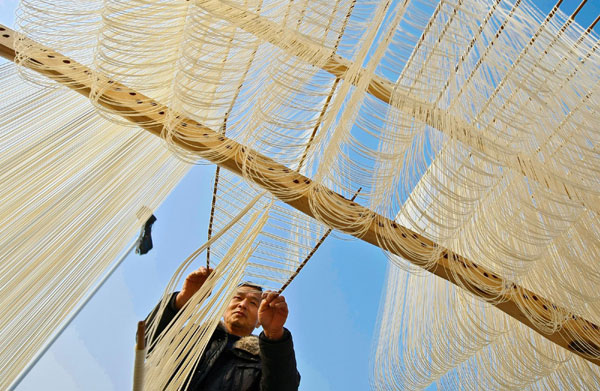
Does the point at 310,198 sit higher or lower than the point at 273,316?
higher

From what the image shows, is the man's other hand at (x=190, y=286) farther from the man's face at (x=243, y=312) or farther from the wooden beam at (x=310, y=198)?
the wooden beam at (x=310, y=198)

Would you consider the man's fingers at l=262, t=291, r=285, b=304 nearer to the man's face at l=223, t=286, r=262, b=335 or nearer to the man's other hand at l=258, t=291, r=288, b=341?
the man's other hand at l=258, t=291, r=288, b=341

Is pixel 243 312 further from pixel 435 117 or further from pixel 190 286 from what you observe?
pixel 435 117

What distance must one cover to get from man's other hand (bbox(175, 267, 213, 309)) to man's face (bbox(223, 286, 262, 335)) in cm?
17

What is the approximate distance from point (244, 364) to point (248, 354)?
0.05 metres

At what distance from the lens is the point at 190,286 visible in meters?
1.95

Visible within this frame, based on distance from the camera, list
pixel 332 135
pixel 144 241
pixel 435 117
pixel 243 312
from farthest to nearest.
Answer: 1. pixel 144 241
2. pixel 243 312
3. pixel 435 117
4. pixel 332 135

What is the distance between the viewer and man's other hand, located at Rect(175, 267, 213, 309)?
1.92 meters

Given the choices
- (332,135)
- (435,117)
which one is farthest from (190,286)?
(435,117)

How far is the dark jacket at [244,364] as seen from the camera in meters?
1.71

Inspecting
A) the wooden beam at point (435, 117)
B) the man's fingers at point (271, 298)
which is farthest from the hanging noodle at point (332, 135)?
the man's fingers at point (271, 298)

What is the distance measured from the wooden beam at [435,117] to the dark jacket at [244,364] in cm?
88

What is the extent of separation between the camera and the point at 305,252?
2.57 m

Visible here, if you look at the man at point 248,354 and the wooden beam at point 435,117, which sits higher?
the wooden beam at point 435,117
